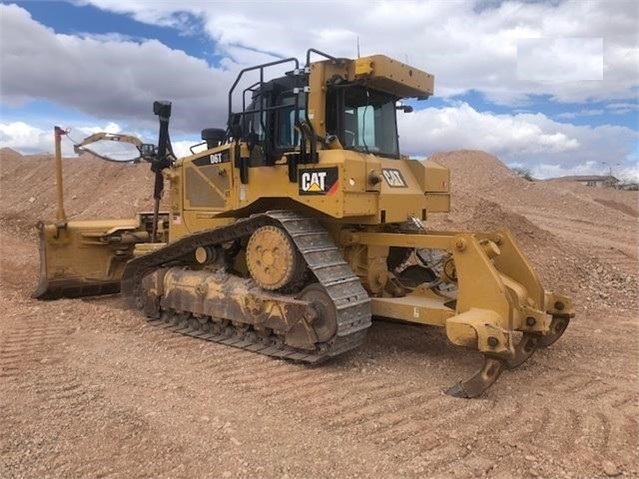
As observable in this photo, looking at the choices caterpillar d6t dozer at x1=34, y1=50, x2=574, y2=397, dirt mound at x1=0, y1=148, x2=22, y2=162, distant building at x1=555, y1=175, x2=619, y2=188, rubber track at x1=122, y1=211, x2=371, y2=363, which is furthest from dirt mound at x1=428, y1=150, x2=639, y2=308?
dirt mound at x1=0, y1=148, x2=22, y2=162

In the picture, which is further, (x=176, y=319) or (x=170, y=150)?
(x=170, y=150)

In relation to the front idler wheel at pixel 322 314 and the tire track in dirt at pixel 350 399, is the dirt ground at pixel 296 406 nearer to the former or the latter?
the tire track in dirt at pixel 350 399

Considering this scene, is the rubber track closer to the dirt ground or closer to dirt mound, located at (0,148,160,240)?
the dirt ground

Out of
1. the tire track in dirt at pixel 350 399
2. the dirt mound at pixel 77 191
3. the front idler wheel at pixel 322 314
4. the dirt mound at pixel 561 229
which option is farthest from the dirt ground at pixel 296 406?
the dirt mound at pixel 77 191

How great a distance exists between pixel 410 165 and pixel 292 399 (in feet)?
10.5

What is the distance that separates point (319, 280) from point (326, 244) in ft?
1.90

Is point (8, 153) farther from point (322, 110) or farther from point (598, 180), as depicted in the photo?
point (598, 180)

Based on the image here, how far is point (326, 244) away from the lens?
19.5 feet

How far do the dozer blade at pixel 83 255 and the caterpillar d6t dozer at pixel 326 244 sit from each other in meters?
1.41

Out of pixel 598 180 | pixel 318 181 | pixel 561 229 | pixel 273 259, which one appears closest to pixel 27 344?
pixel 273 259

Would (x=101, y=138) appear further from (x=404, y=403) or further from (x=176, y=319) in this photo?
(x=404, y=403)

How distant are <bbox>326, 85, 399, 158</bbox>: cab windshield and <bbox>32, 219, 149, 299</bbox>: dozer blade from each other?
409cm

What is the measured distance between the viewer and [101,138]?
30.4 ft

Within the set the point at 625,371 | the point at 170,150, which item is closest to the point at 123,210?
the point at 170,150
